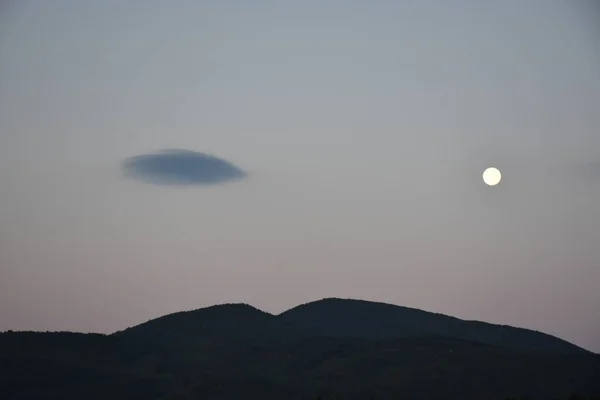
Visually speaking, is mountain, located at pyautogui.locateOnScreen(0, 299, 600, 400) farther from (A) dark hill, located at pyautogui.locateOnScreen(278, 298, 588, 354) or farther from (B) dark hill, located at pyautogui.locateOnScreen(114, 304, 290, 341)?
(A) dark hill, located at pyautogui.locateOnScreen(278, 298, 588, 354)

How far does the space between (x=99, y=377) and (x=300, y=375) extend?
82.6 feet

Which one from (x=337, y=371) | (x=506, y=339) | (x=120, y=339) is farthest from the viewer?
(x=506, y=339)

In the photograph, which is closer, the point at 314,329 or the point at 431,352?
the point at 431,352

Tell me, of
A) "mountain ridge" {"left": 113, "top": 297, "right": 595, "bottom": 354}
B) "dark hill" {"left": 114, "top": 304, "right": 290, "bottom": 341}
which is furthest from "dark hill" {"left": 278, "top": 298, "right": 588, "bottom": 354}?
"dark hill" {"left": 114, "top": 304, "right": 290, "bottom": 341}

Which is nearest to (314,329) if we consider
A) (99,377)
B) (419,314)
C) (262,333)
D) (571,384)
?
(262,333)

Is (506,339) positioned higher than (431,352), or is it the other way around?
(506,339)

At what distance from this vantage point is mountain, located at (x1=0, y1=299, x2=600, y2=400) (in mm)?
94875

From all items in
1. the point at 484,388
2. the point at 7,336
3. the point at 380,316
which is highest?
the point at 380,316

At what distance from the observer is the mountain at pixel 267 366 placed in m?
94.9

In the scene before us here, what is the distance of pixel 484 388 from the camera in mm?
92125

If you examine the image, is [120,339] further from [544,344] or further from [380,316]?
[544,344]

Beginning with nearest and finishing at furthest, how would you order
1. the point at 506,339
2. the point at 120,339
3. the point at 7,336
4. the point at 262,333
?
→ the point at 7,336 < the point at 120,339 < the point at 262,333 < the point at 506,339

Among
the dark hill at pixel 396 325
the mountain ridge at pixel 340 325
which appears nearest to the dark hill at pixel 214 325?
the mountain ridge at pixel 340 325

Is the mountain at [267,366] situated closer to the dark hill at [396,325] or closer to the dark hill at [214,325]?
the dark hill at [214,325]
